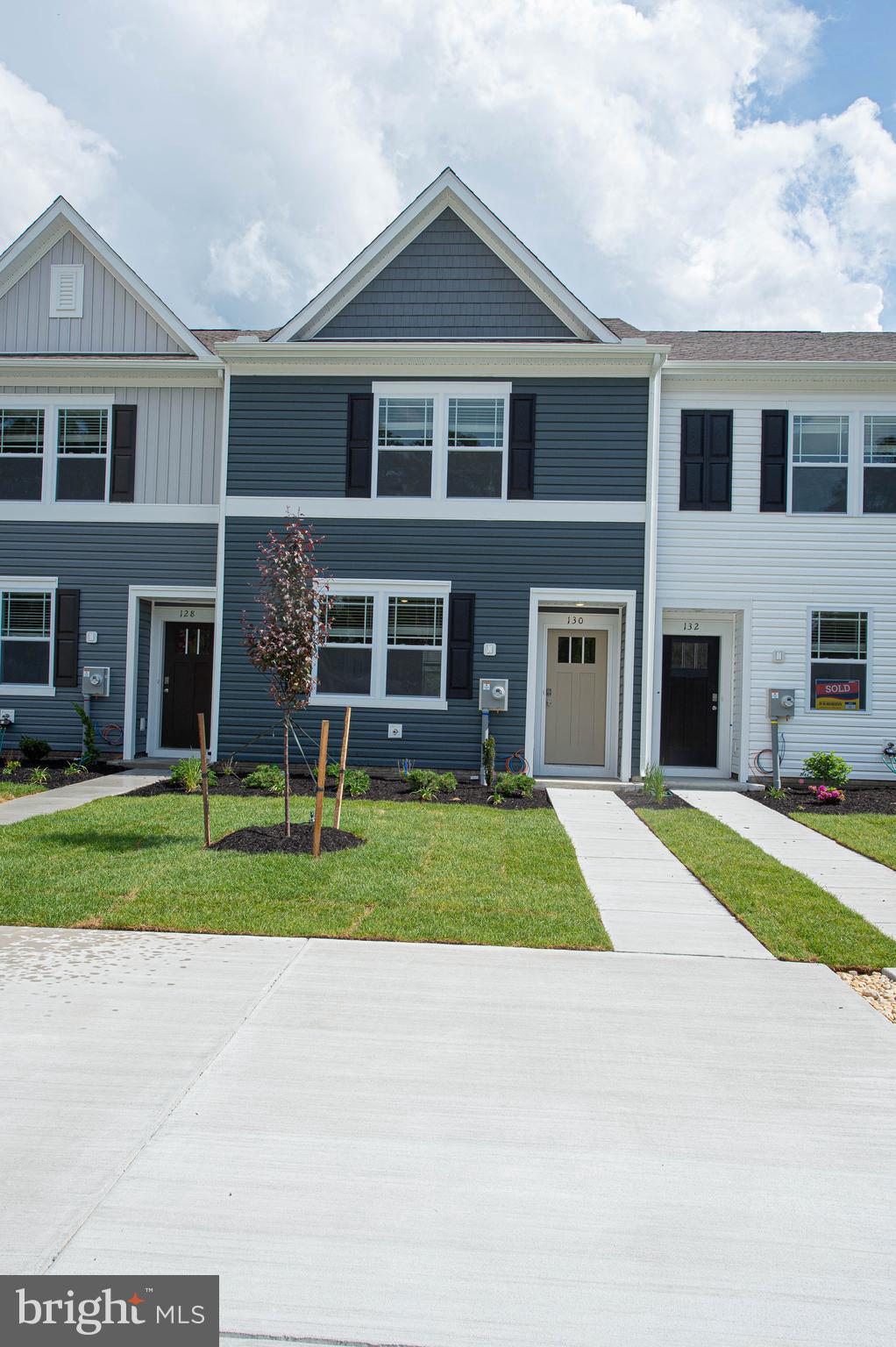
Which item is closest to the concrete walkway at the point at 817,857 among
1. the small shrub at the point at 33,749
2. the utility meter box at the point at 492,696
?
the utility meter box at the point at 492,696

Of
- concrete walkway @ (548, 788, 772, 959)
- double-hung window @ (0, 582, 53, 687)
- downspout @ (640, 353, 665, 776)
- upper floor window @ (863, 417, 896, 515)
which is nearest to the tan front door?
downspout @ (640, 353, 665, 776)

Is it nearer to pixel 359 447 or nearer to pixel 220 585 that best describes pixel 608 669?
pixel 359 447

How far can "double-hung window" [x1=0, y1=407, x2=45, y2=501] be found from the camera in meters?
13.2

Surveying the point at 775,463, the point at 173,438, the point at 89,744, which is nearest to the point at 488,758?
the point at 89,744

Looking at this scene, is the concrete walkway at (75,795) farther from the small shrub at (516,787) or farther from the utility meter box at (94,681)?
the small shrub at (516,787)

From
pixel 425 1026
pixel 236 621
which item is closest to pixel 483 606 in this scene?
pixel 236 621

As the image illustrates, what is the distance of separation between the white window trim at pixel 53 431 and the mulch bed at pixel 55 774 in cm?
356

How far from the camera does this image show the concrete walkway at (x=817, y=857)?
641 centimetres

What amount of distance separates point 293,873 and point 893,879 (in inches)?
180

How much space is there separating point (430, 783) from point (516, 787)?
102 cm

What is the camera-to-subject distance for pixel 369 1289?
7.84 feet

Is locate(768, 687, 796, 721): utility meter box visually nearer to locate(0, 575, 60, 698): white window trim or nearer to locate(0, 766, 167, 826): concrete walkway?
locate(0, 766, 167, 826): concrete walkway

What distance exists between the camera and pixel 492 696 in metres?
12.0

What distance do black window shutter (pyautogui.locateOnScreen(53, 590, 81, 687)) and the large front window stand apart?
358 centimetres
